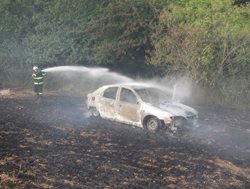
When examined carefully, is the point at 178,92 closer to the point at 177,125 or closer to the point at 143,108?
the point at 143,108

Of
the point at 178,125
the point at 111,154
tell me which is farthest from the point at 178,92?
the point at 111,154

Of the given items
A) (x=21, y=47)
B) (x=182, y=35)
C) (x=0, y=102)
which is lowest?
(x=0, y=102)

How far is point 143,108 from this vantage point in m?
14.6

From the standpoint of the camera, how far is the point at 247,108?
21688 mm

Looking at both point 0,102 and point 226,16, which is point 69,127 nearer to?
point 0,102

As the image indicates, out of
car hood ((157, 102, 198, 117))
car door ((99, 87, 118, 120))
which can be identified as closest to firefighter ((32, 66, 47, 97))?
car door ((99, 87, 118, 120))

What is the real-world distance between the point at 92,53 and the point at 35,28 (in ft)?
15.8

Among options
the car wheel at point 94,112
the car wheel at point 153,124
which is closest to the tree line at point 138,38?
the car wheel at point 94,112

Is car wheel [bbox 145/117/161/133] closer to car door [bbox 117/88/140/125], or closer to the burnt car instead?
the burnt car

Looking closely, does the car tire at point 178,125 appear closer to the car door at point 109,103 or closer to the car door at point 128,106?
the car door at point 128,106

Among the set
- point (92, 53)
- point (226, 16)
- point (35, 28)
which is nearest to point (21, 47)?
point (35, 28)

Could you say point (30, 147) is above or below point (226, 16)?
below

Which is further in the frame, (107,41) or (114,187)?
(107,41)

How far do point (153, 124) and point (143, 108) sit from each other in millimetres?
673
